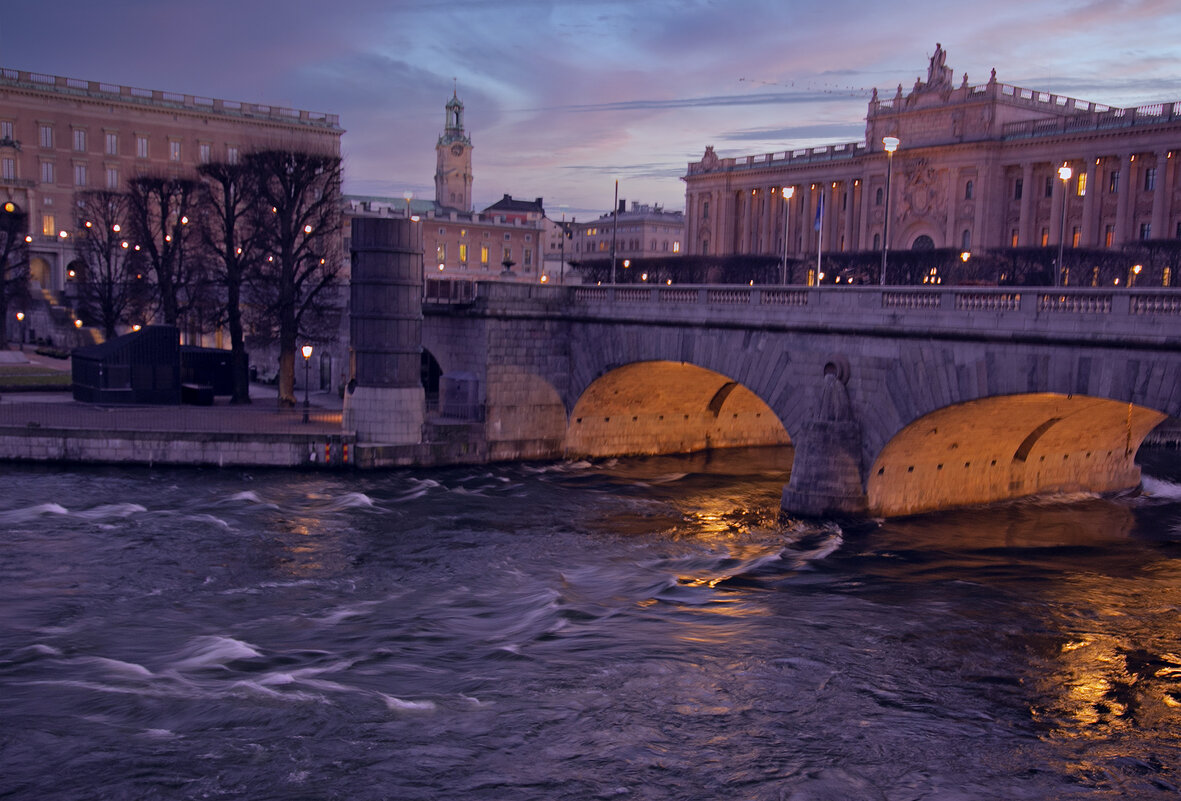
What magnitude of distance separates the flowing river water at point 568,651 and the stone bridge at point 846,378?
2.19 m

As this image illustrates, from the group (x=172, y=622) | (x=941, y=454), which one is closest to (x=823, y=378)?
(x=941, y=454)

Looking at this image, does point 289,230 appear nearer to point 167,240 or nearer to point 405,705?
point 167,240

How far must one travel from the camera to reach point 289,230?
43938 mm

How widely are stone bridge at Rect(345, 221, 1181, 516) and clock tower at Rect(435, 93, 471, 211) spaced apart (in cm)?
11186

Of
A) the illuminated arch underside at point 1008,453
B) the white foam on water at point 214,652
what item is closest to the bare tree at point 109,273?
the white foam on water at point 214,652

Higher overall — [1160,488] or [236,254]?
[236,254]

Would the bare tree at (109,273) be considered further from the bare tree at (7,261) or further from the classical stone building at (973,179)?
the classical stone building at (973,179)

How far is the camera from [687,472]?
4044cm

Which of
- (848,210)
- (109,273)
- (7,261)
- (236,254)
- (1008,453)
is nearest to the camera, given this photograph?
(1008,453)

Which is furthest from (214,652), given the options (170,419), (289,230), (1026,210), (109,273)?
(1026,210)

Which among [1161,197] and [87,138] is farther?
[87,138]

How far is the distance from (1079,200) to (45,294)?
243 ft

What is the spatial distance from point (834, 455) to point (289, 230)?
80.5ft

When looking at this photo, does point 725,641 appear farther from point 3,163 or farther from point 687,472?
point 3,163
